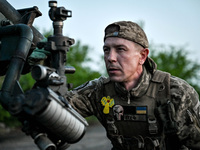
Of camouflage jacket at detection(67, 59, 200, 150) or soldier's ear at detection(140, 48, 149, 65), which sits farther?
soldier's ear at detection(140, 48, 149, 65)

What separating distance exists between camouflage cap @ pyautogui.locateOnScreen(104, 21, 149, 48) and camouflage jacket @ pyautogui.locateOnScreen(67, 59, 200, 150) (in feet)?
1.51

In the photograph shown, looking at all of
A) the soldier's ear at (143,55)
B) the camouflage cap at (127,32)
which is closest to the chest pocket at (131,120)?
the soldier's ear at (143,55)

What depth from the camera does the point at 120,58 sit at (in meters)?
3.84

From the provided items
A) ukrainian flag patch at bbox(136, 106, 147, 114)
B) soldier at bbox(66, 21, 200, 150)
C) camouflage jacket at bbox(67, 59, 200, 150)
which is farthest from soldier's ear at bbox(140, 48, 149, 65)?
ukrainian flag patch at bbox(136, 106, 147, 114)

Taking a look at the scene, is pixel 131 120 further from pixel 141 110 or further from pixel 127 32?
pixel 127 32

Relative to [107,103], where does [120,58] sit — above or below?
above

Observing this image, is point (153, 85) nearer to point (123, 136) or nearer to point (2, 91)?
point (123, 136)

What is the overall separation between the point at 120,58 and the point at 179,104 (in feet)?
3.06

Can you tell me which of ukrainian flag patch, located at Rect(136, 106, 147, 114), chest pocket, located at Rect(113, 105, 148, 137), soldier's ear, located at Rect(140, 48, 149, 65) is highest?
soldier's ear, located at Rect(140, 48, 149, 65)

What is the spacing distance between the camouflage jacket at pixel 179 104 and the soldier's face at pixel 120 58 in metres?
0.24

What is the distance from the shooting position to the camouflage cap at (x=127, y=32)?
12.8 ft

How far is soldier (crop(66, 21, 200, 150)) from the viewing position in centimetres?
378

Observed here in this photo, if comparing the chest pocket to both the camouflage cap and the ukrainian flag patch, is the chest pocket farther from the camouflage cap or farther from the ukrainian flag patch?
the camouflage cap

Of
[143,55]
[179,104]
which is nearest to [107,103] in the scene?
[143,55]
